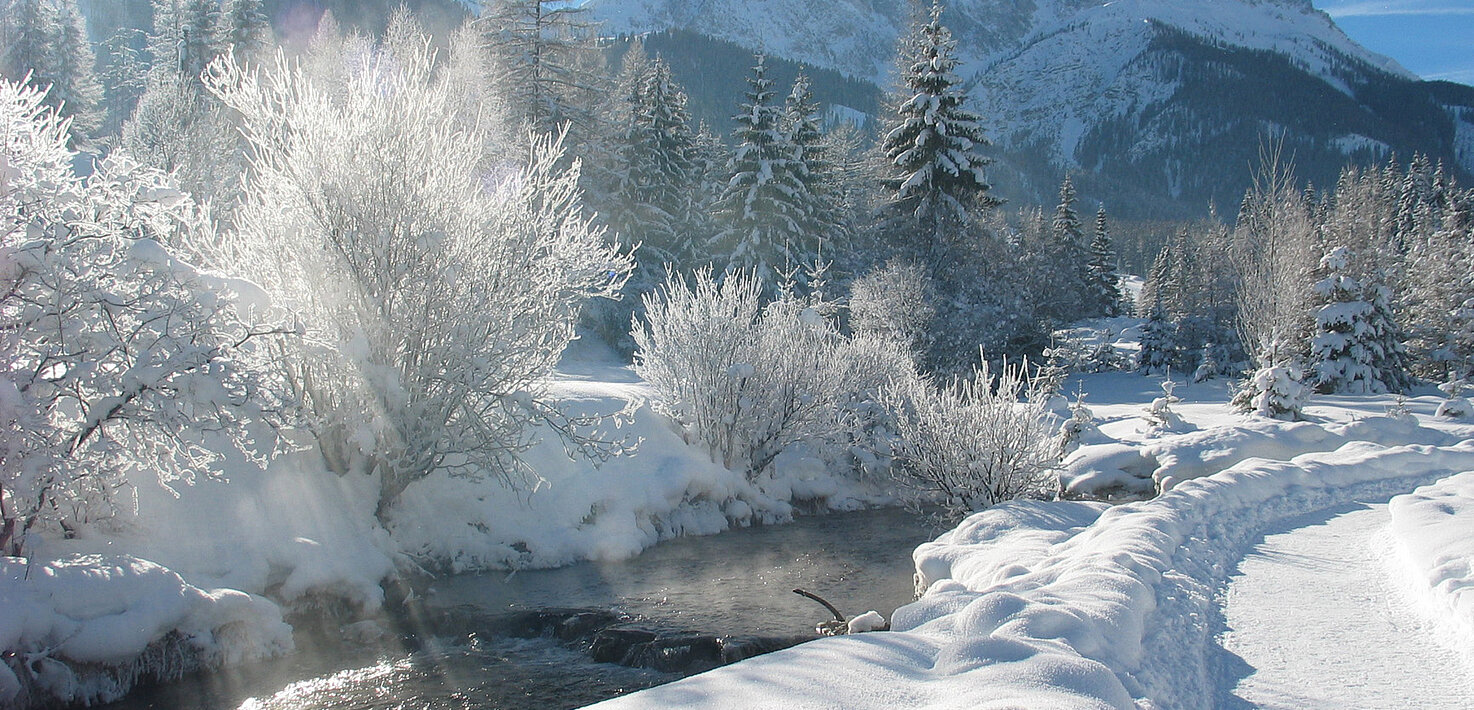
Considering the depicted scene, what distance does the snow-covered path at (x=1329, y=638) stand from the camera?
4621mm

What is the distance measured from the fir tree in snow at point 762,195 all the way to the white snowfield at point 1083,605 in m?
19.1

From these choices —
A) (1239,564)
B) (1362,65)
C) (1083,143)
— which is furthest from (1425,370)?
(1362,65)

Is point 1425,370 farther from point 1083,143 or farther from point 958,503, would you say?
point 1083,143

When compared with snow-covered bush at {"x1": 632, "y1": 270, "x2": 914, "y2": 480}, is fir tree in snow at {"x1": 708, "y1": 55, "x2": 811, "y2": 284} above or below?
above

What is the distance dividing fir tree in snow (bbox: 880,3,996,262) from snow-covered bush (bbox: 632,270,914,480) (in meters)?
13.2

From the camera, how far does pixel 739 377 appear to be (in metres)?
14.6

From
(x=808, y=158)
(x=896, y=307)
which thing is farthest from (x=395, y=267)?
(x=808, y=158)

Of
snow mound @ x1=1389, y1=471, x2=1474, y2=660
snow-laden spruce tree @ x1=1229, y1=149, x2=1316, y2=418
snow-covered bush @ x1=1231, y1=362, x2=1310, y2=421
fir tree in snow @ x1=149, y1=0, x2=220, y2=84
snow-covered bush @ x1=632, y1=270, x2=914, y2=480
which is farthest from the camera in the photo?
fir tree in snow @ x1=149, y1=0, x2=220, y2=84

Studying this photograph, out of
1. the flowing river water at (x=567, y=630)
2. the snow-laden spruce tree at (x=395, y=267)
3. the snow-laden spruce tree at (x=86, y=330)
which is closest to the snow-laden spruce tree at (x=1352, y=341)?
the flowing river water at (x=567, y=630)

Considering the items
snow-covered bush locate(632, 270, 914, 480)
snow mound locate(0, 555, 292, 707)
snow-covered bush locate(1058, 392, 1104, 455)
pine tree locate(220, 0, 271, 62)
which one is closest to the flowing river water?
snow mound locate(0, 555, 292, 707)

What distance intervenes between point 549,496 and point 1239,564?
873cm

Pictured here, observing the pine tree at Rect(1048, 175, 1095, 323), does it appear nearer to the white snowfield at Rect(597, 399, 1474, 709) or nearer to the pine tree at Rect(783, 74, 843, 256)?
the pine tree at Rect(783, 74, 843, 256)

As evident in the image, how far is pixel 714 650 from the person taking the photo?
784 cm

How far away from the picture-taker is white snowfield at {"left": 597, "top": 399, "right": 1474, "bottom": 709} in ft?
13.7
